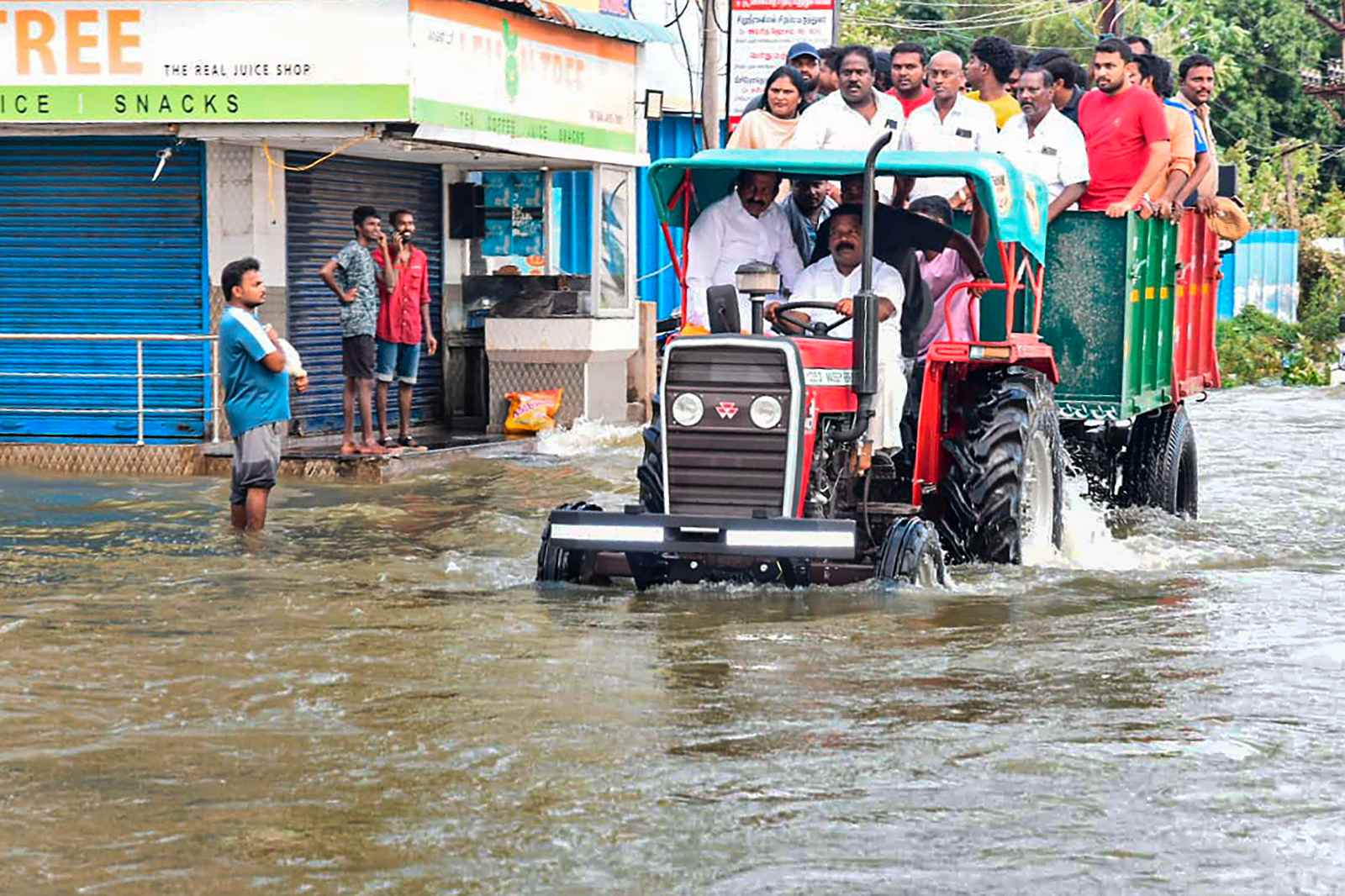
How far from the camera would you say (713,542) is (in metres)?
9.74

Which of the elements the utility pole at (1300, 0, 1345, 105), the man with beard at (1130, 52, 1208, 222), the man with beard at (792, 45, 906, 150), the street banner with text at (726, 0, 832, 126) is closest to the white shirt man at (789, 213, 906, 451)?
the man with beard at (792, 45, 906, 150)

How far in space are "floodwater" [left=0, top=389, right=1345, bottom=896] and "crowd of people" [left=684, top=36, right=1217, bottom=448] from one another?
1494 mm

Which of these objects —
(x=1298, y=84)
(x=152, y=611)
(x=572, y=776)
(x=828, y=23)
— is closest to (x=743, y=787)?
(x=572, y=776)

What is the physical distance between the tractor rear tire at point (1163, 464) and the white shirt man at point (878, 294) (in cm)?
421

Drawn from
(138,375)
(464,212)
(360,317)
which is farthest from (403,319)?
(464,212)

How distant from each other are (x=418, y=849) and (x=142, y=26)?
11814 millimetres

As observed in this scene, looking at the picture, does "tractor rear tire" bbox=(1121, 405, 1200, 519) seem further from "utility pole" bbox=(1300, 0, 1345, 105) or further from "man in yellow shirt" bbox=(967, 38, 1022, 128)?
"utility pole" bbox=(1300, 0, 1345, 105)

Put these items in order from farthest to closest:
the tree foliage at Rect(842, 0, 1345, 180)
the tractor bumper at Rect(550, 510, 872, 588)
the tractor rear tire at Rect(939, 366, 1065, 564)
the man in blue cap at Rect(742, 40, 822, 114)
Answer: the tree foliage at Rect(842, 0, 1345, 180) → the man in blue cap at Rect(742, 40, 822, 114) → the tractor rear tire at Rect(939, 366, 1065, 564) → the tractor bumper at Rect(550, 510, 872, 588)

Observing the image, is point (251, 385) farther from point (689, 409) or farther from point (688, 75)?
point (688, 75)

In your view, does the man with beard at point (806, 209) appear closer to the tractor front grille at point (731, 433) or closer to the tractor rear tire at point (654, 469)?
the tractor rear tire at point (654, 469)

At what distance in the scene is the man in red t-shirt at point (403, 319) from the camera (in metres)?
17.5

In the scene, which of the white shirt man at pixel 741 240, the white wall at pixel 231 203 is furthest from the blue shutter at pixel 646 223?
the white shirt man at pixel 741 240

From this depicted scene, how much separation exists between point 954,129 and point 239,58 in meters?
5.94

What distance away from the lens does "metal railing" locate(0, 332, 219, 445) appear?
17.1m
